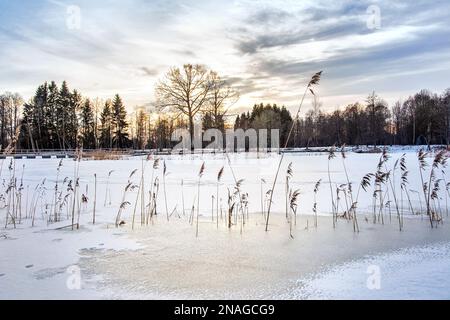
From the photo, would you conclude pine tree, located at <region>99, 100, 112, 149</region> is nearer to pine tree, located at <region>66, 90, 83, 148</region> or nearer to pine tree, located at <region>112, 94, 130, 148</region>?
pine tree, located at <region>112, 94, 130, 148</region>

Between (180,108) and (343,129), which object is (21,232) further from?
(343,129)

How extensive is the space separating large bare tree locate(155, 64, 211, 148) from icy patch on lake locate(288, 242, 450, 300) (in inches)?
1254

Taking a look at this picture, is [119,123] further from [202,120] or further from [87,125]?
[202,120]

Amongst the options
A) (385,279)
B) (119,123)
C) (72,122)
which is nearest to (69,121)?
(72,122)

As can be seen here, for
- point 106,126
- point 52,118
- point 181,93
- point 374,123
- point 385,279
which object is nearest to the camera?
point 385,279

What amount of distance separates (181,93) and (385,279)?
110 feet

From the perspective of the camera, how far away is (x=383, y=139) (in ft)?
203

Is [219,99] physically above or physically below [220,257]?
above

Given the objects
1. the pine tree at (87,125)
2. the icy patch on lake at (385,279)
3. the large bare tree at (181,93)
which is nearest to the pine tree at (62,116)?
the pine tree at (87,125)

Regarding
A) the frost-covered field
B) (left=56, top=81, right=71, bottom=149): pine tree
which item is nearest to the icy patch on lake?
the frost-covered field

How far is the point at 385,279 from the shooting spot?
3.25 meters

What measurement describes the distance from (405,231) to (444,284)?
2.13m
